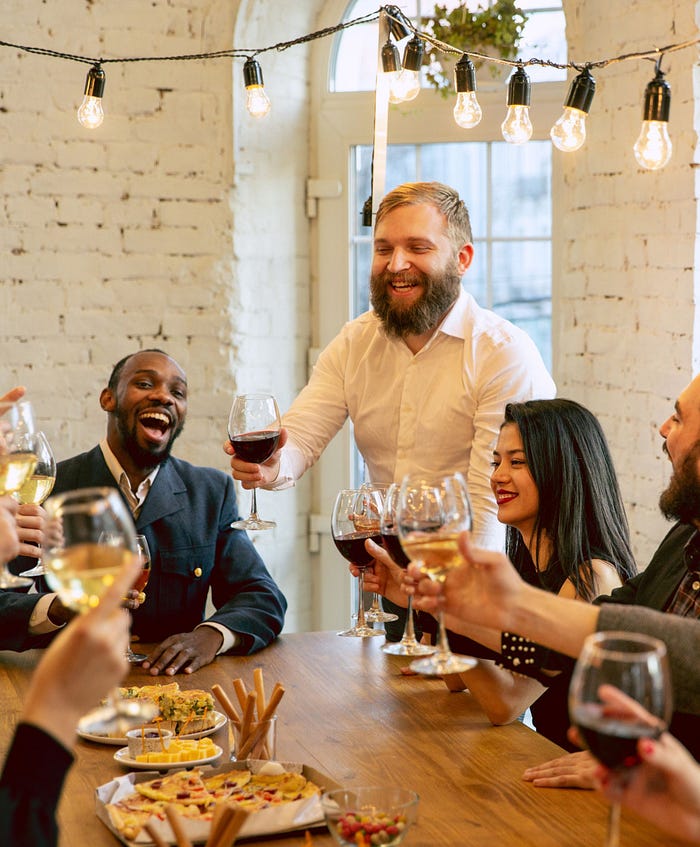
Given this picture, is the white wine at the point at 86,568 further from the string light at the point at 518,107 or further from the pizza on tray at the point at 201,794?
the string light at the point at 518,107

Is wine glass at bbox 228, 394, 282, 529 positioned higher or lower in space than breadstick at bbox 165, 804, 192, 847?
higher

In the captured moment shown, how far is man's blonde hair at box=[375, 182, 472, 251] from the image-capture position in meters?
3.03

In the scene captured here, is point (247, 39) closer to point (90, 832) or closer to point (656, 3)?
point (656, 3)

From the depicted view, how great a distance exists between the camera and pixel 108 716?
1130 mm

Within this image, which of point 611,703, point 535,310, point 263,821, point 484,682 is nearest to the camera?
point 611,703

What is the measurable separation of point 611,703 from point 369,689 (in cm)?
131

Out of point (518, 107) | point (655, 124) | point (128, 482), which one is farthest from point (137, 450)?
point (655, 124)

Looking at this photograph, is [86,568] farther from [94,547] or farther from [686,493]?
[686,493]

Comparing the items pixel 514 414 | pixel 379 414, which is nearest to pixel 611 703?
pixel 514 414

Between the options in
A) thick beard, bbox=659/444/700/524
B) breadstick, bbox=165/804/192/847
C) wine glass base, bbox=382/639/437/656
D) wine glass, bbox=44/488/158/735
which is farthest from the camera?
thick beard, bbox=659/444/700/524

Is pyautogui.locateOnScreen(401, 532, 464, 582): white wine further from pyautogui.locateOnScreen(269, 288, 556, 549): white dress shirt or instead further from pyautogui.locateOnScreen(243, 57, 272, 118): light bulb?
pyautogui.locateOnScreen(243, 57, 272, 118): light bulb

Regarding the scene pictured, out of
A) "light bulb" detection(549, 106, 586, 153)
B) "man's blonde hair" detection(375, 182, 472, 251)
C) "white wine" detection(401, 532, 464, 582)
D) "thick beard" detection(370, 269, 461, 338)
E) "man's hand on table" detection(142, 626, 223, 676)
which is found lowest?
"man's hand on table" detection(142, 626, 223, 676)

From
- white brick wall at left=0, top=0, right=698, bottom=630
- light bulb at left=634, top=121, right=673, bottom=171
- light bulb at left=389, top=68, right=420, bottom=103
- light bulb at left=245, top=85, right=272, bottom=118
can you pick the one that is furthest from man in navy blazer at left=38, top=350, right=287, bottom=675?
light bulb at left=634, top=121, right=673, bottom=171

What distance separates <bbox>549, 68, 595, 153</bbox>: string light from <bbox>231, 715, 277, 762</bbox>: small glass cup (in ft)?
5.02
